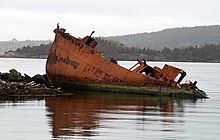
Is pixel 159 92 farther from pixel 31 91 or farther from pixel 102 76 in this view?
pixel 31 91

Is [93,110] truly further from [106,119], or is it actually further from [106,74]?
[106,74]

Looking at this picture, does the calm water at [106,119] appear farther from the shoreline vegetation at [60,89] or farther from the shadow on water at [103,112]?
the shoreline vegetation at [60,89]

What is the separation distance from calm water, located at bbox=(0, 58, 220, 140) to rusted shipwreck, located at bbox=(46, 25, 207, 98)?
2.84 m

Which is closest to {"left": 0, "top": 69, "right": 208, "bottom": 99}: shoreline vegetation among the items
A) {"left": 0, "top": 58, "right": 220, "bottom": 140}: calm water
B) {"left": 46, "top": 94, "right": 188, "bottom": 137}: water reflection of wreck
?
{"left": 46, "top": 94, "right": 188, "bottom": 137}: water reflection of wreck

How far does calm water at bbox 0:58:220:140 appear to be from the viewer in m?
16.4

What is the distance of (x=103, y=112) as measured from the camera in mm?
22922

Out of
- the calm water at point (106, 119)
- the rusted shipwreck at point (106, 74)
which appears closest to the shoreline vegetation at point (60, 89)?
the rusted shipwreck at point (106, 74)

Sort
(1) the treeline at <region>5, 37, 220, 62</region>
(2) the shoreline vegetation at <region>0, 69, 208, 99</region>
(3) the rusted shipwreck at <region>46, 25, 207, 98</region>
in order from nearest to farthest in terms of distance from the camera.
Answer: (2) the shoreline vegetation at <region>0, 69, 208, 99</region>, (3) the rusted shipwreck at <region>46, 25, 207, 98</region>, (1) the treeline at <region>5, 37, 220, 62</region>

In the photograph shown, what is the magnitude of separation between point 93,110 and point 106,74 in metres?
9.88

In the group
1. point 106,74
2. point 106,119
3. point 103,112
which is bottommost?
point 106,119

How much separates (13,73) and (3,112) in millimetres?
15704

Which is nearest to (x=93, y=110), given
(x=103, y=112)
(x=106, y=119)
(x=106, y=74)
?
(x=103, y=112)

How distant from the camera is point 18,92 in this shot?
93.1ft

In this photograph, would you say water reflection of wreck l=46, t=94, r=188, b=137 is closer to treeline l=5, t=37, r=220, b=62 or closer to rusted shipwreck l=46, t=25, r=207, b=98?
rusted shipwreck l=46, t=25, r=207, b=98
